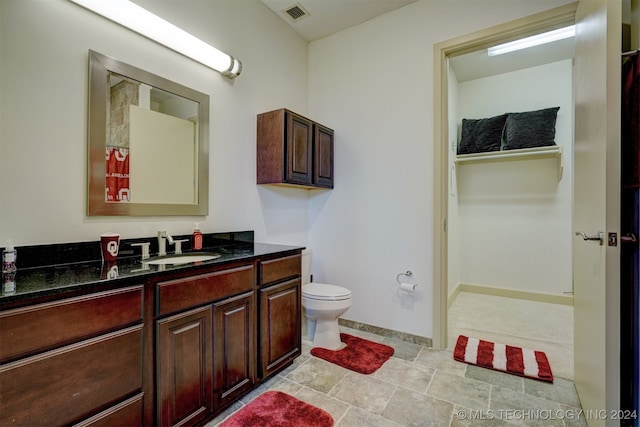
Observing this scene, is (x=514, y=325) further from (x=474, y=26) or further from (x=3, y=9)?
(x=3, y=9)

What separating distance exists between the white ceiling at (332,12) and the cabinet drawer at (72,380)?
8.80ft

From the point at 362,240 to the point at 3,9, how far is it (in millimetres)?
2615

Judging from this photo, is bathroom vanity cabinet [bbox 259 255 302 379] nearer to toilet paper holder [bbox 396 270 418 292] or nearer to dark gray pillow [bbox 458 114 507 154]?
A: toilet paper holder [bbox 396 270 418 292]

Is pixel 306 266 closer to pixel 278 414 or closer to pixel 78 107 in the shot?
pixel 278 414

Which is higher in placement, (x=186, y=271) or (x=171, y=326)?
(x=186, y=271)

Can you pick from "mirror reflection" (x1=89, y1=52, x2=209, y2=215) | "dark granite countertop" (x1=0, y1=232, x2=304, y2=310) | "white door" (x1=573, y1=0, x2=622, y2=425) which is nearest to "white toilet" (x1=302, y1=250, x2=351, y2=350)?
"dark granite countertop" (x1=0, y1=232, x2=304, y2=310)

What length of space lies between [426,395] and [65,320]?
6.03ft

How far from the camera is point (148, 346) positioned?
1.27 meters

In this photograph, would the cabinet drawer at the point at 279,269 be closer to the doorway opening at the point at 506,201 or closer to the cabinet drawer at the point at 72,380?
the cabinet drawer at the point at 72,380

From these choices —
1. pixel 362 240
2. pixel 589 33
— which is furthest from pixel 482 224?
pixel 589 33

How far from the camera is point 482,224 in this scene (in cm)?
405

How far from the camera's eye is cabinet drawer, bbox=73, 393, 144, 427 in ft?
3.61

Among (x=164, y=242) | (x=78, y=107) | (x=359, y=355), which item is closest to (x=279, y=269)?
(x=164, y=242)

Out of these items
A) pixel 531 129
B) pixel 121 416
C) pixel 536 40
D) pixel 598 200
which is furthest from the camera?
pixel 531 129
